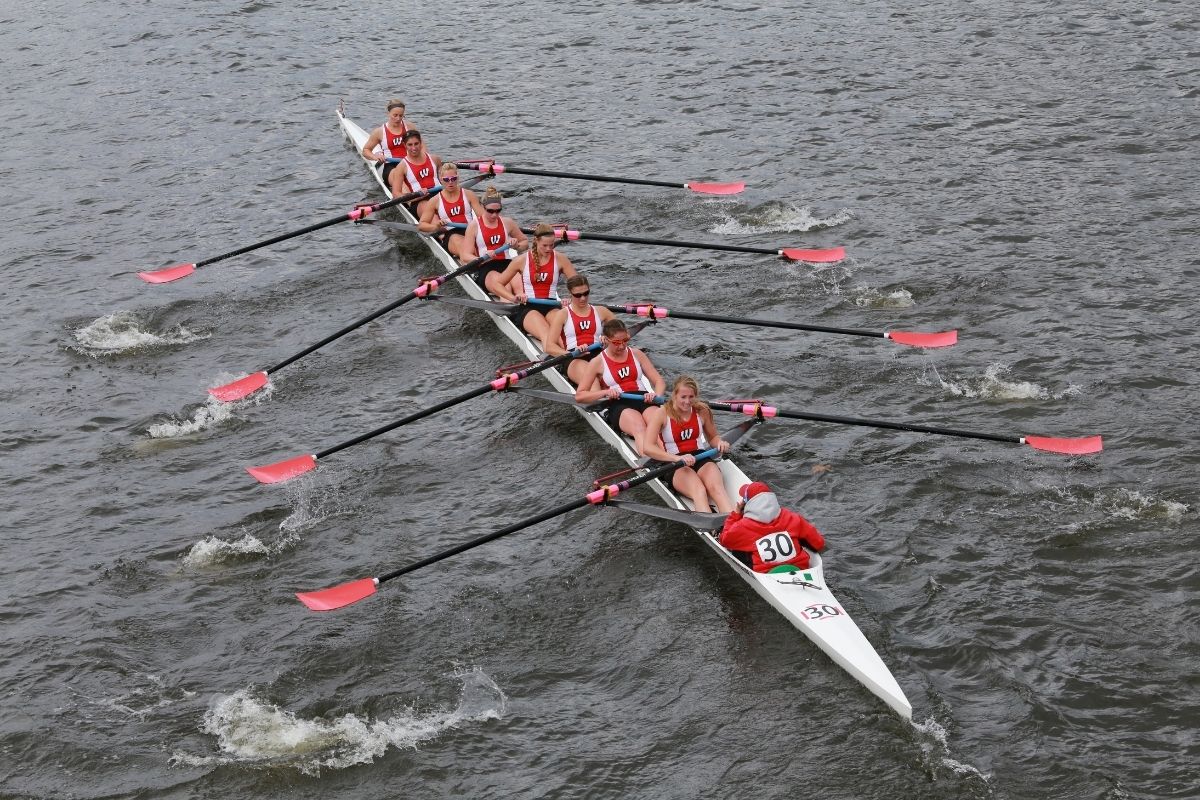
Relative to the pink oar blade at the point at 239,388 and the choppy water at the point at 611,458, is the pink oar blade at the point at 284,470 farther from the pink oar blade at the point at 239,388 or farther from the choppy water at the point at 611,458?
the pink oar blade at the point at 239,388

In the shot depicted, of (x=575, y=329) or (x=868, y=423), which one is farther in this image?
(x=575, y=329)

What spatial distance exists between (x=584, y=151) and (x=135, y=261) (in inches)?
337

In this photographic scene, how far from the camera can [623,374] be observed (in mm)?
14570

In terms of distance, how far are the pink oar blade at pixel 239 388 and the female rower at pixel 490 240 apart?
11.9ft

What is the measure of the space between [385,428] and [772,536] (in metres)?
5.16

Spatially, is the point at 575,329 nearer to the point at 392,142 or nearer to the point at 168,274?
the point at 168,274

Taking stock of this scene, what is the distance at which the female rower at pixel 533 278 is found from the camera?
54.8ft

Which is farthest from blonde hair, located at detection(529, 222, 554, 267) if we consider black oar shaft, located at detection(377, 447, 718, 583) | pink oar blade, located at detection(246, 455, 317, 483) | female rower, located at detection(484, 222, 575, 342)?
black oar shaft, located at detection(377, 447, 718, 583)

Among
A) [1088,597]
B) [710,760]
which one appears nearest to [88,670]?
[710,760]

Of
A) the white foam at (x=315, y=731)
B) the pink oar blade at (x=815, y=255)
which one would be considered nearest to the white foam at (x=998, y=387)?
the pink oar blade at (x=815, y=255)

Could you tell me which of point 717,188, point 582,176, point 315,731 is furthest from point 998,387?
point 315,731

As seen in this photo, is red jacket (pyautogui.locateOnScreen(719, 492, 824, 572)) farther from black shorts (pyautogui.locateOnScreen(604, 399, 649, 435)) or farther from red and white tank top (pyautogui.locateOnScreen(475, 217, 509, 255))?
red and white tank top (pyautogui.locateOnScreen(475, 217, 509, 255))

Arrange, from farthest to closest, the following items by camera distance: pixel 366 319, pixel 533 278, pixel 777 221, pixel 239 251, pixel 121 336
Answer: pixel 777 221 < pixel 239 251 < pixel 121 336 < pixel 366 319 < pixel 533 278

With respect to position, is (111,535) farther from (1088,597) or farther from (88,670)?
(1088,597)
